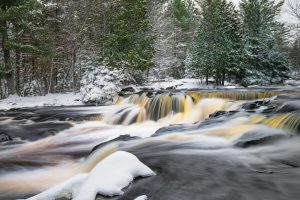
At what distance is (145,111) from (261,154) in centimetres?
956

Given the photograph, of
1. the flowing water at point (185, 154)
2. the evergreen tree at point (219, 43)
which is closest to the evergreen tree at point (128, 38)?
the evergreen tree at point (219, 43)

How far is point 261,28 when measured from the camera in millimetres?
36500

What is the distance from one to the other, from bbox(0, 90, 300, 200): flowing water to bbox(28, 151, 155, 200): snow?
13cm

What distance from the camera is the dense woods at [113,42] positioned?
25188mm

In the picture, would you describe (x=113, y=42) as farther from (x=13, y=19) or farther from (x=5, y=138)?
(x=5, y=138)

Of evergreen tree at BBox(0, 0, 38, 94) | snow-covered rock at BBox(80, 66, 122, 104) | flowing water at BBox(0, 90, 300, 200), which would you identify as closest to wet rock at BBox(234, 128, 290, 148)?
flowing water at BBox(0, 90, 300, 200)

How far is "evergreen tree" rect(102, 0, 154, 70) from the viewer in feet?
85.7

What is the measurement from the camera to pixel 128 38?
2738 cm

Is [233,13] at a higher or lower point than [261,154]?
higher

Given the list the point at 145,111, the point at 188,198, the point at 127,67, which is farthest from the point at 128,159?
the point at 127,67

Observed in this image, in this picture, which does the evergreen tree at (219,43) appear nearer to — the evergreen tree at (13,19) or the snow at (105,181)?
the evergreen tree at (13,19)

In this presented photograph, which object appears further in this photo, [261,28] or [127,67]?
[261,28]

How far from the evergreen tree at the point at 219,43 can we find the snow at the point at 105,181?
2785cm

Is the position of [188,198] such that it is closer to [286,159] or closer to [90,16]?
[286,159]
